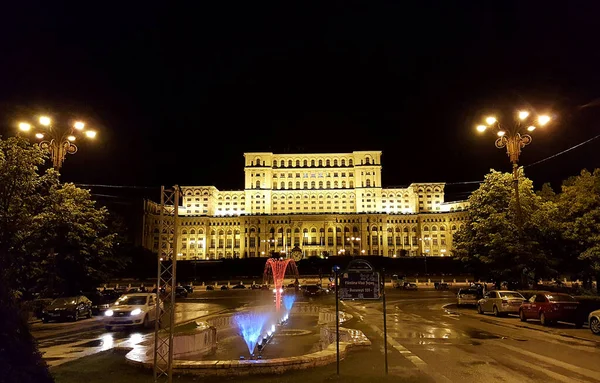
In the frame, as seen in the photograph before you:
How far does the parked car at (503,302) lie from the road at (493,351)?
2555 millimetres

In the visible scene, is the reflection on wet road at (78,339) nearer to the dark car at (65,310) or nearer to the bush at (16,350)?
the dark car at (65,310)

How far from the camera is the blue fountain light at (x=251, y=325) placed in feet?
48.5

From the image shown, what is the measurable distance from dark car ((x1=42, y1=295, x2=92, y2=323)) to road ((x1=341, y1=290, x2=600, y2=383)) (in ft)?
48.6

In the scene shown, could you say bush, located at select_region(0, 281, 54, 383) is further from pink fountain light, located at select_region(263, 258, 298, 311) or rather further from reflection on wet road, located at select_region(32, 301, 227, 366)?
pink fountain light, located at select_region(263, 258, 298, 311)

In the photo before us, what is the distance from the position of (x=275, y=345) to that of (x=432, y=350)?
4.49 meters

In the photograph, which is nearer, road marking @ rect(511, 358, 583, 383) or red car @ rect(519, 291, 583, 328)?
road marking @ rect(511, 358, 583, 383)

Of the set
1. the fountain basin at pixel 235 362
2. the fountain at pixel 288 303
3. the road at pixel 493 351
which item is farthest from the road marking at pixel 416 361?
the fountain at pixel 288 303

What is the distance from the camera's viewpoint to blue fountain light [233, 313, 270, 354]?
48.5ft

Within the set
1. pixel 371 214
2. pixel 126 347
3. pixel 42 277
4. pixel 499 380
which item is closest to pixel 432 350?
pixel 499 380

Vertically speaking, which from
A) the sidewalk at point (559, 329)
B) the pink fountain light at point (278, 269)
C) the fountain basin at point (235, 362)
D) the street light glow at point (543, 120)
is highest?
the street light glow at point (543, 120)

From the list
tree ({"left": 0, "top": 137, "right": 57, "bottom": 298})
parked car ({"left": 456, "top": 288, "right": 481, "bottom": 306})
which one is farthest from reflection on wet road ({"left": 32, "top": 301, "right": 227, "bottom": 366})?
parked car ({"left": 456, "top": 288, "right": 481, "bottom": 306})

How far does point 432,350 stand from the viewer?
12750 mm

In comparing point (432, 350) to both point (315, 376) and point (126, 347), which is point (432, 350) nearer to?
point (315, 376)

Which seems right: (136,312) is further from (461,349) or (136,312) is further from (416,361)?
(461,349)
